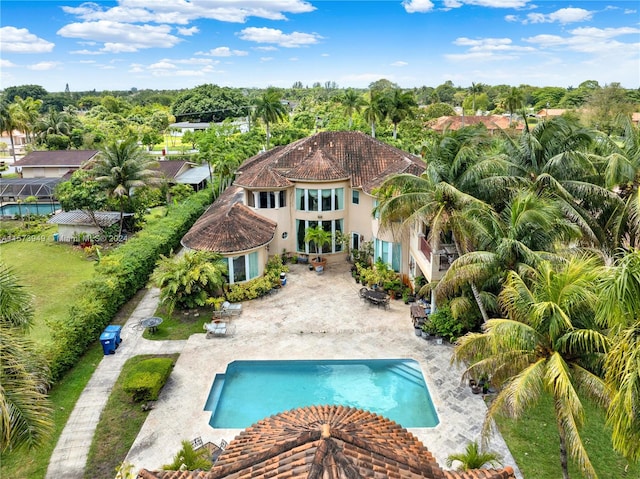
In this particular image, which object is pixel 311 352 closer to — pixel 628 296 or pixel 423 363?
pixel 423 363

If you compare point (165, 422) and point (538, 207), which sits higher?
point (538, 207)

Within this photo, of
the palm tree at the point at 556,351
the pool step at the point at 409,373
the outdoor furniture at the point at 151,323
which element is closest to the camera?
the palm tree at the point at 556,351

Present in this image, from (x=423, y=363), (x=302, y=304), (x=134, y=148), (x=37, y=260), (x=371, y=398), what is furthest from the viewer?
(x=134, y=148)

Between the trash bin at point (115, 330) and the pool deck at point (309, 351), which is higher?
the trash bin at point (115, 330)

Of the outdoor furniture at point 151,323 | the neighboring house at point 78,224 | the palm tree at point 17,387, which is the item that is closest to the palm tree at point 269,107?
the neighboring house at point 78,224

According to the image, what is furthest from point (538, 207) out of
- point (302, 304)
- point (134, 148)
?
point (134, 148)

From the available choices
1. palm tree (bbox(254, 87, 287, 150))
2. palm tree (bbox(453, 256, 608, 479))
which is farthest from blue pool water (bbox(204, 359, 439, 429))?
palm tree (bbox(254, 87, 287, 150))

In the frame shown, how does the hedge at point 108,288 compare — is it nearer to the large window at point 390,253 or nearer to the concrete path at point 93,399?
the concrete path at point 93,399
